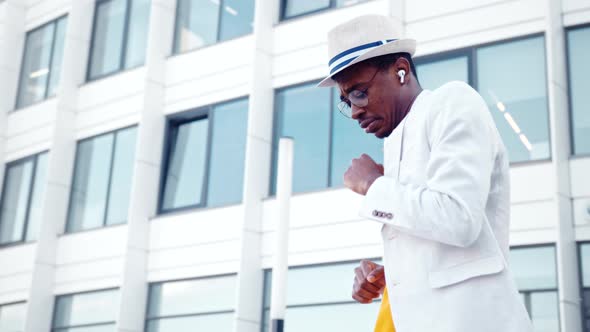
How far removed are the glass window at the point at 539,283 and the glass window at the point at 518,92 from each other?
1.43 meters

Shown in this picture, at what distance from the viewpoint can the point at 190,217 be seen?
1616 centimetres

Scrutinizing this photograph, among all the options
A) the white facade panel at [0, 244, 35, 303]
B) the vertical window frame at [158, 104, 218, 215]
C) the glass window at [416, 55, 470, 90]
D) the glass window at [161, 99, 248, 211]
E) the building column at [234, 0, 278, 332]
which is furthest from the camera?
the white facade panel at [0, 244, 35, 303]

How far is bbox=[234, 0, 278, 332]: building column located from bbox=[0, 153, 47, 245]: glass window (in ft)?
20.0

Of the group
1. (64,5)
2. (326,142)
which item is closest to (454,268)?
(326,142)

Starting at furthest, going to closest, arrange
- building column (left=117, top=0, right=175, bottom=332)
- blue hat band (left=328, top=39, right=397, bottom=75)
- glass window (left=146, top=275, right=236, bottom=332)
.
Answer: building column (left=117, top=0, right=175, bottom=332)
glass window (left=146, top=275, right=236, bottom=332)
blue hat band (left=328, top=39, right=397, bottom=75)

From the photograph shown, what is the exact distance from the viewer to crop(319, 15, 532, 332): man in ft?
6.56

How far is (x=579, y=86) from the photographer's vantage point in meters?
12.5

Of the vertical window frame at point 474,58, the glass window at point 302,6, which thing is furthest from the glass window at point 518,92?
the glass window at point 302,6

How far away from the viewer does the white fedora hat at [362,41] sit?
232 centimetres

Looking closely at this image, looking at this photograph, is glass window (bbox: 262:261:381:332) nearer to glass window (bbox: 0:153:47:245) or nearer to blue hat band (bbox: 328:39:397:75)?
glass window (bbox: 0:153:47:245)

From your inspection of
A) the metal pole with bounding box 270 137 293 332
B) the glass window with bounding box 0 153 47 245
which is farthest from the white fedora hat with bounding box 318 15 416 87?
the glass window with bounding box 0 153 47 245

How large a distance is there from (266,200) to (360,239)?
89.9 inches

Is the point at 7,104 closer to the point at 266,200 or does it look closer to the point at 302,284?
the point at 266,200

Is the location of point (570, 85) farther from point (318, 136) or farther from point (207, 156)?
point (207, 156)
